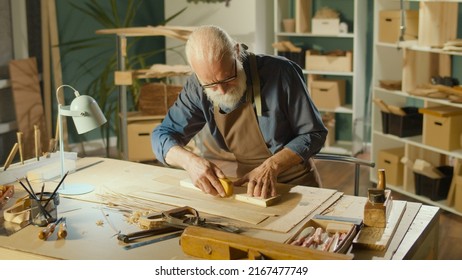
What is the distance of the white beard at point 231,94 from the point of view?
286 centimetres

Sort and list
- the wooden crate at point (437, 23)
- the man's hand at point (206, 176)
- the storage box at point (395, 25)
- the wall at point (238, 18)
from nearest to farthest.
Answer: the man's hand at point (206, 176), the wooden crate at point (437, 23), the storage box at point (395, 25), the wall at point (238, 18)

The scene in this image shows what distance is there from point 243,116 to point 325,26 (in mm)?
3674

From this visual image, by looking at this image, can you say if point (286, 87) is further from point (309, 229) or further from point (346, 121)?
point (346, 121)

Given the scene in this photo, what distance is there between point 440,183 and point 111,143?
3.35 meters

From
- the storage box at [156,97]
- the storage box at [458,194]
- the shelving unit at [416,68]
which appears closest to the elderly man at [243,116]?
the storage box at [458,194]

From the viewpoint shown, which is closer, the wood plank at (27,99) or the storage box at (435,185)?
the storage box at (435,185)

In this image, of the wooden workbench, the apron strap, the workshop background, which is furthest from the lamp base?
the workshop background

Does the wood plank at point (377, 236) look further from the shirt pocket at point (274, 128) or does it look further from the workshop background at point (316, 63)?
the workshop background at point (316, 63)

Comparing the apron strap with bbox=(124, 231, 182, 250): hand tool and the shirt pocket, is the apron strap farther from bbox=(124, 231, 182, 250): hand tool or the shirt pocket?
bbox=(124, 231, 182, 250): hand tool

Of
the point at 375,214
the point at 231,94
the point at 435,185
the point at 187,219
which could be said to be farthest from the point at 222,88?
the point at 435,185

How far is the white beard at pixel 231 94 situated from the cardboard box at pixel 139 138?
9.86 ft

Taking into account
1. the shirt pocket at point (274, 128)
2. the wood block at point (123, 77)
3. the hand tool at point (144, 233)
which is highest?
the wood block at point (123, 77)

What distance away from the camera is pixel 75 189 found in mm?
2777
